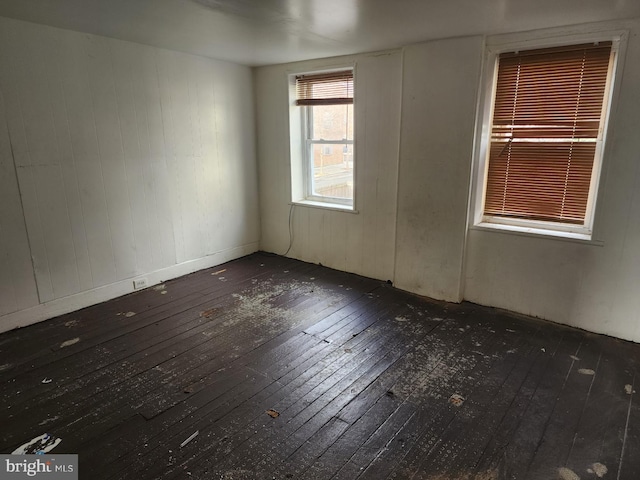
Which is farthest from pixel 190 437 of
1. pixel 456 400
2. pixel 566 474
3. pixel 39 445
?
pixel 566 474

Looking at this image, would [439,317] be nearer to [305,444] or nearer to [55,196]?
[305,444]

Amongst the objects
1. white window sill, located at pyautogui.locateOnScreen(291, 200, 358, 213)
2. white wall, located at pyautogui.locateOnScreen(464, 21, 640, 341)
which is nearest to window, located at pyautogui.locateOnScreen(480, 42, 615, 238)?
white wall, located at pyautogui.locateOnScreen(464, 21, 640, 341)

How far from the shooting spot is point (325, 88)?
4520 millimetres

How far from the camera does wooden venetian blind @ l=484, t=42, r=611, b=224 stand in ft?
10.1

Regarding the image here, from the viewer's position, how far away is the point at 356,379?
8.71ft

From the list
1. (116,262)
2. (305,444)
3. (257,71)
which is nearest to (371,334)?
(305,444)

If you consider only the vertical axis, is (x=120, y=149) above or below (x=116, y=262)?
above

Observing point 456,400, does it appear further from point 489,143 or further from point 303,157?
point 303,157

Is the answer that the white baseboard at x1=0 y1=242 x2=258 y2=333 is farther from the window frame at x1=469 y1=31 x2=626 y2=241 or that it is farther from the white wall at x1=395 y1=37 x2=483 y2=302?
the window frame at x1=469 y1=31 x2=626 y2=241

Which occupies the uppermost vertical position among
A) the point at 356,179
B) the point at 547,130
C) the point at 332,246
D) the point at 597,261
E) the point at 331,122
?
the point at 331,122

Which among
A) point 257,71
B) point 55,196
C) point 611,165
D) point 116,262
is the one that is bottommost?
point 116,262

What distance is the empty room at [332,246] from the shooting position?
7.16 ft

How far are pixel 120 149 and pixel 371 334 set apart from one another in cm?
286

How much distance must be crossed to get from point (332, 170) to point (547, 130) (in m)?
2.26
